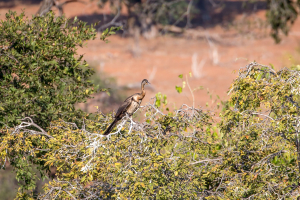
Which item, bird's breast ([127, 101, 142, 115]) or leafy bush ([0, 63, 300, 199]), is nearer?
leafy bush ([0, 63, 300, 199])

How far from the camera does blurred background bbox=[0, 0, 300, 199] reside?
27.1 m

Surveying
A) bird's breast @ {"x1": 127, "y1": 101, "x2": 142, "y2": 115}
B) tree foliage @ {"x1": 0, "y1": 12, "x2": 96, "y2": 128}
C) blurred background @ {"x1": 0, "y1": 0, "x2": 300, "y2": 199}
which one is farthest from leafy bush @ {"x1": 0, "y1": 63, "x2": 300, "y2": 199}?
blurred background @ {"x1": 0, "y1": 0, "x2": 300, "y2": 199}

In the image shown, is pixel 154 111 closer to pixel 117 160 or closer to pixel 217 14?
pixel 117 160

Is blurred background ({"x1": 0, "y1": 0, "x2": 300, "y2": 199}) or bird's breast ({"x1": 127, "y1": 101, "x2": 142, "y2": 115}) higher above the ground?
bird's breast ({"x1": 127, "y1": 101, "x2": 142, "y2": 115})

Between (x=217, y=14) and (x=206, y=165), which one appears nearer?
(x=206, y=165)

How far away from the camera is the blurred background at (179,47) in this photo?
27.1 m

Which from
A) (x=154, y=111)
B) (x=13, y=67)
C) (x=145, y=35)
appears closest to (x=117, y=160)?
(x=154, y=111)

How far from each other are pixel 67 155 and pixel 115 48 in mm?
39278

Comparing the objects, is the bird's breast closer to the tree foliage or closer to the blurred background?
the tree foliage

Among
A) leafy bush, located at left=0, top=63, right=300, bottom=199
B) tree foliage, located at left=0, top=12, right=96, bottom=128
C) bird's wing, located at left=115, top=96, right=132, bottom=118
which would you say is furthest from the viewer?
tree foliage, located at left=0, top=12, right=96, bottom=128

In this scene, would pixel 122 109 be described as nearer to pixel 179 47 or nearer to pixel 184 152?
pixel 184 152

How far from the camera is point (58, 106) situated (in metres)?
7.50

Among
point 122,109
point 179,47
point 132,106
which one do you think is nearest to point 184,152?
point 122,109

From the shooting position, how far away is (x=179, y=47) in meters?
44.7
